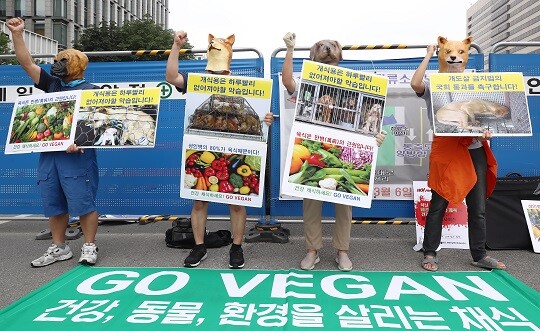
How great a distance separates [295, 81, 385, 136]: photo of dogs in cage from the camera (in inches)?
143

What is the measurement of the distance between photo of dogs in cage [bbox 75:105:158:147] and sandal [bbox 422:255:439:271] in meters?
2.60

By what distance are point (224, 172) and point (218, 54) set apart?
1.06 metres

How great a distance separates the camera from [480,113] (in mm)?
3580

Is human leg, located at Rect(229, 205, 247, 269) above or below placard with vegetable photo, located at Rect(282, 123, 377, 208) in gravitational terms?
below

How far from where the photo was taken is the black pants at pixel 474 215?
3833 millimetres

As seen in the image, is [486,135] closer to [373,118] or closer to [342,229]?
[373,118]

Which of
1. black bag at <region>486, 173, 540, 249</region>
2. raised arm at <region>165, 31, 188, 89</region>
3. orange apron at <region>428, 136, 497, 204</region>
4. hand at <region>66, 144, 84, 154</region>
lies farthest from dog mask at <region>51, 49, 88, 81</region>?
black bag at <region>486, 173, 540, 249</region>

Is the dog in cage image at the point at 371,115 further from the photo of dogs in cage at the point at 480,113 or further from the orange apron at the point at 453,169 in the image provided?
the orange apron at the point at 453,169

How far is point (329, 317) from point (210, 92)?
208cm

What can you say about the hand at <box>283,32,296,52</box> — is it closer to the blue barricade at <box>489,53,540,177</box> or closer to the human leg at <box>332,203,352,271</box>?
the human leg at <box>332,203,352,271</box>

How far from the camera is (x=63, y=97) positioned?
158 inches

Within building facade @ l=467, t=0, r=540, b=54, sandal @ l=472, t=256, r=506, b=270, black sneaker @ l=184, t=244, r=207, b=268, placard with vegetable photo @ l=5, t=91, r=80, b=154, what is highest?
building facade @ l=467, t=0, r=540, b=54

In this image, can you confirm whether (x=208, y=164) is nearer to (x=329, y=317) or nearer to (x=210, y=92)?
(x=210, y=92)

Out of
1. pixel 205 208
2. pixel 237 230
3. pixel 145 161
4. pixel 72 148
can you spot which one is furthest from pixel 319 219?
pixel 145 161
